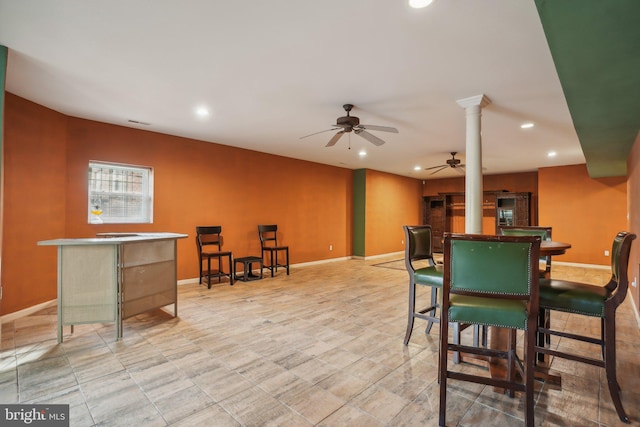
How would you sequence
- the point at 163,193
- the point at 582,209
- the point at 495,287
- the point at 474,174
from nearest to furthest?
the point at 495,287, the point at 474,174, the point at 163,193, the point at 582,209

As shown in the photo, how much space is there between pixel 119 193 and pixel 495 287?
5.24 m

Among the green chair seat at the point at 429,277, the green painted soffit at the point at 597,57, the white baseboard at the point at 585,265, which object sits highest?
the green painted soffit at the point at 597,57

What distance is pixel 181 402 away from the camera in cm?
199

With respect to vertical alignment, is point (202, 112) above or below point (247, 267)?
above

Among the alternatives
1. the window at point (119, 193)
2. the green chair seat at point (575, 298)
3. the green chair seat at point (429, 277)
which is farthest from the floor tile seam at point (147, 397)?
the window at point (119, 193)

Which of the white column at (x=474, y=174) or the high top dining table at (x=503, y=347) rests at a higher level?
the white column at (x=474, y=174)

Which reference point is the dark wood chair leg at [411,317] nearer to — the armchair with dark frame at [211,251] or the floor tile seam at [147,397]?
the floor tile seam at [147,397]

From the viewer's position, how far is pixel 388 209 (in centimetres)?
946

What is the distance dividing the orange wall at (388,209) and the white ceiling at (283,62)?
4130mm

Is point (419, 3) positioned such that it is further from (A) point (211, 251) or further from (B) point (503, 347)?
(A) point (211, 251)

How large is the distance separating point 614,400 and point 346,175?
7.15 m

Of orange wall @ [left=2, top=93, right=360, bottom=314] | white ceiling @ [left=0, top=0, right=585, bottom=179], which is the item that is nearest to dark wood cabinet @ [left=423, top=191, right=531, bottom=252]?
orange wall @ [left=2, top=93, right=360, bottom=314]

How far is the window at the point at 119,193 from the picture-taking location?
457 centimetres

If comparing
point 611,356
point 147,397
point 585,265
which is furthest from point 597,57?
point 585,265
